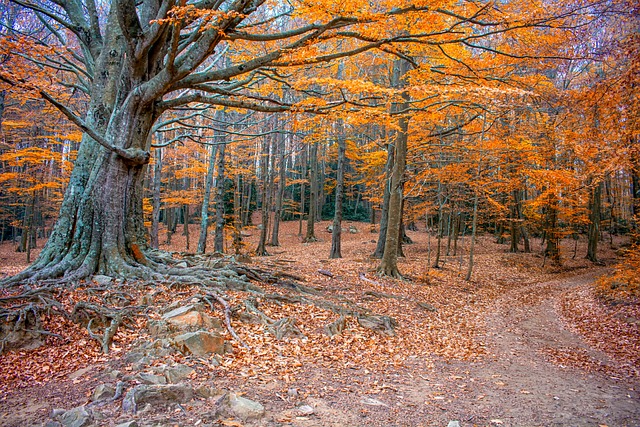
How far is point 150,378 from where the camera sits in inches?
149

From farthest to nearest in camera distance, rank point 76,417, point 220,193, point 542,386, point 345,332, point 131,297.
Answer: point 220,193, point 345,332, point 131,297, point 542,386, point 76,417

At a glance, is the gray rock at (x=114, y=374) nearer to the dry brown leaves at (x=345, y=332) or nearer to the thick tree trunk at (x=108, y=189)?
the dry brown leaves at (x=345, y=332)

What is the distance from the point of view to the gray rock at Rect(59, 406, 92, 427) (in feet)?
10.1

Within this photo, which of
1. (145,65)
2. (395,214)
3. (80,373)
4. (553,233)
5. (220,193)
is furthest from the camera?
(553,233)

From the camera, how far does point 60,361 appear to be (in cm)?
432

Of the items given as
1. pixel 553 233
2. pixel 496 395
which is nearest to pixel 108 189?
pixel 496 395

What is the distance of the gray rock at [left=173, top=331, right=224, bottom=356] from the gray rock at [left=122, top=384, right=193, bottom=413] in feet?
2.84

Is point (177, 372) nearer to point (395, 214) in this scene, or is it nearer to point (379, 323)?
point (379, 323)

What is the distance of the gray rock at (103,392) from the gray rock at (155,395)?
217mm

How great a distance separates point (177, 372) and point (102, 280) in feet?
9.63

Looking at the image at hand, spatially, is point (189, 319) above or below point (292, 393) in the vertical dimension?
above

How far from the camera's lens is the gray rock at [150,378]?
12.2ft

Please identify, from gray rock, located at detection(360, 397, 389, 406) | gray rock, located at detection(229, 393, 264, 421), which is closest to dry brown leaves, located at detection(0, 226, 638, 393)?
gray rock, located at detection(229, 393, 264, 421)

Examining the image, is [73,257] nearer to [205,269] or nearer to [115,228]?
[115,228]
